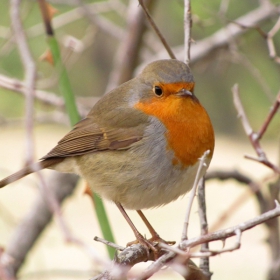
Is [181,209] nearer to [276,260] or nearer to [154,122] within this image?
[276,260]

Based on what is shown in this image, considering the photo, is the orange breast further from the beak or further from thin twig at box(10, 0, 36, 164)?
thin twig at box(10, 0, 36, 164)

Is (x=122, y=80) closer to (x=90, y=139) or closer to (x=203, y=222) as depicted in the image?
(x=90, y=139)

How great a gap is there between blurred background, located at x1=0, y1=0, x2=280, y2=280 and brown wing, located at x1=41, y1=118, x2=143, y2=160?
12.4 inches

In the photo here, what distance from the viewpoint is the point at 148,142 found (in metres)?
2.96

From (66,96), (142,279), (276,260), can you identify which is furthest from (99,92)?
(142,279)

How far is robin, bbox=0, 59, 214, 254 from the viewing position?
112 inches

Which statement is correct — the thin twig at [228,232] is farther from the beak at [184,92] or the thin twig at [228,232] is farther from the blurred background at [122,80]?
the beak at [184,92]

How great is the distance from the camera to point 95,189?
3168 millimetres

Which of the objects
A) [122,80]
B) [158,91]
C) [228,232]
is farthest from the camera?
[122,80]

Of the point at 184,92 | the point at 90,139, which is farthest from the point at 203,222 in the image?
the point at 90,139

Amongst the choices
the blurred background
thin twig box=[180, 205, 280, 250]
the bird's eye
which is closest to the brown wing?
the bird's eye

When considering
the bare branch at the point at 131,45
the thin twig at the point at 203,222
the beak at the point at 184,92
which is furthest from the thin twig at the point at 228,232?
the bare branch at the point at 131,45

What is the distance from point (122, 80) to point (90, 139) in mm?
1149

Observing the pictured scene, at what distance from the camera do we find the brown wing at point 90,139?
3.12 meters
